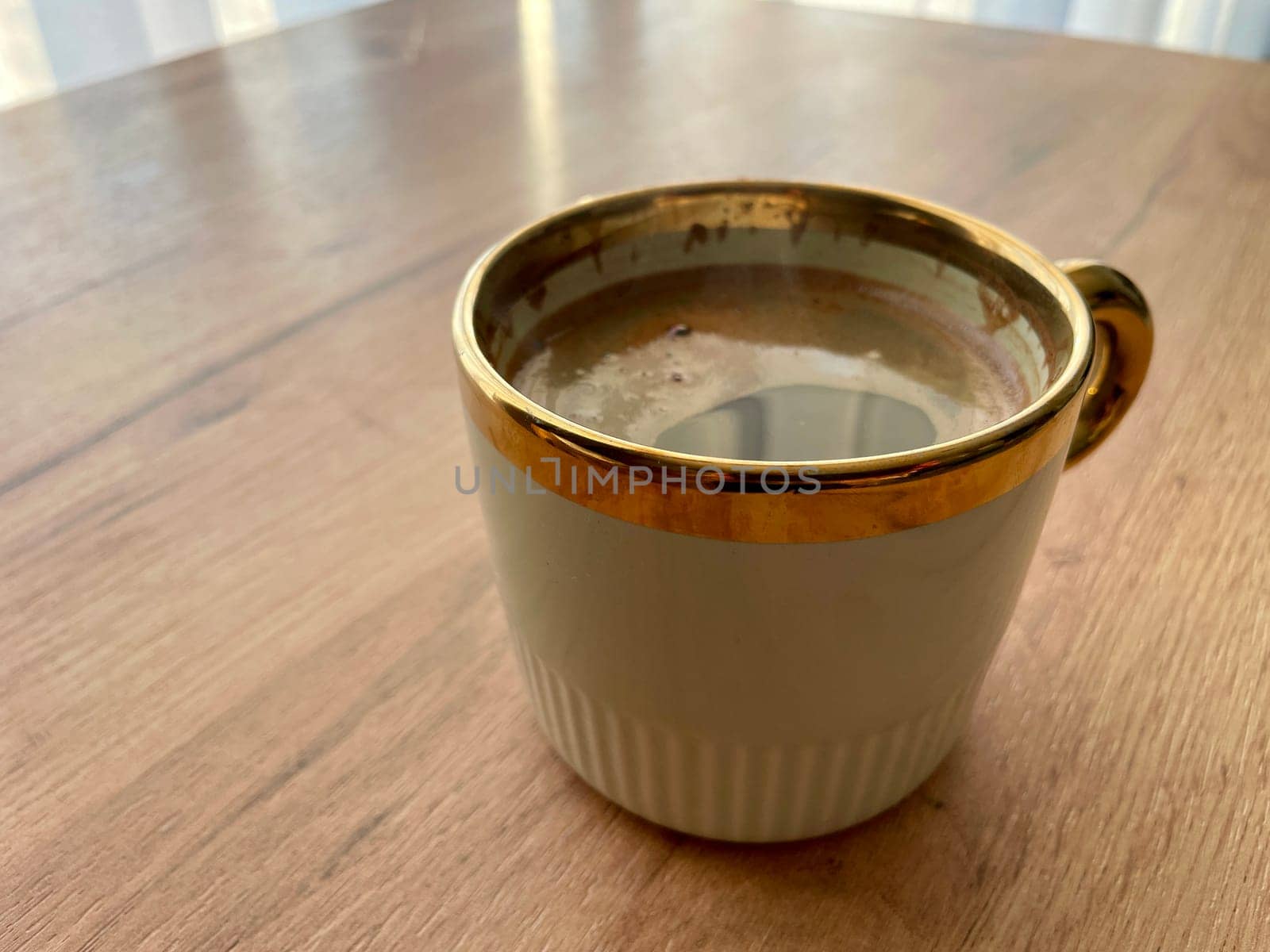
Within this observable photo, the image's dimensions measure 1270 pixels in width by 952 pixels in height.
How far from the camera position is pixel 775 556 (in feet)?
0.76

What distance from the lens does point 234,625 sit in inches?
14.9

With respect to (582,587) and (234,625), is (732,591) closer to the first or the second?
(582,587)

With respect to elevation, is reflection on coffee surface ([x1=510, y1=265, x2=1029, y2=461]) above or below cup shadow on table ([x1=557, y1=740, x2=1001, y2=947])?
above

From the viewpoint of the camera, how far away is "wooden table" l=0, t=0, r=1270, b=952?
30 centimetres

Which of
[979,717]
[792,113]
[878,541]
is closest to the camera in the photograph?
Result: [878,541]

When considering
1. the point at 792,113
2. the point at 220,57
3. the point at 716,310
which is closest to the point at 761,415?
the point at 716,310

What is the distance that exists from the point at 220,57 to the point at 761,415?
2.42 feet

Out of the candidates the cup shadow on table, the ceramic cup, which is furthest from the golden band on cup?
the cup shadow on table

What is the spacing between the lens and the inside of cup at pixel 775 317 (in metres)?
0.31

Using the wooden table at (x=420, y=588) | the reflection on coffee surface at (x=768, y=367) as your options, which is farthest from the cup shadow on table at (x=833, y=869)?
the reflection on coffee surface at (x=768, y=367)

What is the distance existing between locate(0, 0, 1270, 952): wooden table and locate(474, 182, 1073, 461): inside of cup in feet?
0.35

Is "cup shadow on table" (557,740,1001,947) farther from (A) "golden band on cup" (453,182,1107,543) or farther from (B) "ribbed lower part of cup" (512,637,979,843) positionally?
(A) "golden band on cup" (453,182,1107,543)

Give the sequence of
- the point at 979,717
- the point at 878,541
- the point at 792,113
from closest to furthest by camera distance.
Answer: the point at 878,541 → the point at 979,717 → the point at 792,113

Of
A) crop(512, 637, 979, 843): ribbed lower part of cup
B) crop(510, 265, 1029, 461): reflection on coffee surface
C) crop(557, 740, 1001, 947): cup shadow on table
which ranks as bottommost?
crop(557, 740, 1001, 947): cup shadow on table
